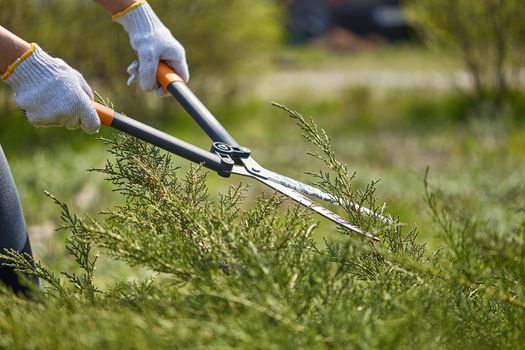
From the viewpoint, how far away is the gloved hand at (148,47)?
2.29m

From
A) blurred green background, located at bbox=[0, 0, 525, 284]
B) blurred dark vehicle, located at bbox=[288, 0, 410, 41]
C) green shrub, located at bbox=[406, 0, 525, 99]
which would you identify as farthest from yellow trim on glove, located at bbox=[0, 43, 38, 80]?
blurred dark vehicle, located at bbox=[288, 0, 410, 41]

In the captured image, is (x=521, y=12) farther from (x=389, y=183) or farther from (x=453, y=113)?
(x=389, y=183)

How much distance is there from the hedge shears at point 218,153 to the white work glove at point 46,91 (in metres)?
0.07

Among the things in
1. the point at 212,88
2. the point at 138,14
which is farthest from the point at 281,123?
the point at 138,14

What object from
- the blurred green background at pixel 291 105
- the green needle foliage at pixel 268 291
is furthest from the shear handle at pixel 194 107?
the blurred green background at pixel 291 105

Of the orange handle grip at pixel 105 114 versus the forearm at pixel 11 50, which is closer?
the orange handle grip at pixel 105 114

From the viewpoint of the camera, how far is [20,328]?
1.07m

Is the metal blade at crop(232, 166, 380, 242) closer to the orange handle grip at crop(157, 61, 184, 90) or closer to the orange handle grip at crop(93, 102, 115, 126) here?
the orange handle grip at crop(93, 102, 115, 126)

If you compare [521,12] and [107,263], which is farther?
[521,12]

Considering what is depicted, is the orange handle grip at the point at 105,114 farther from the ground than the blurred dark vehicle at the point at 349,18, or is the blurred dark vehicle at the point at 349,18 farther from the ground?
the blurred dark vehicle at the point at 349,18

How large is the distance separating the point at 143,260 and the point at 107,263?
254cm

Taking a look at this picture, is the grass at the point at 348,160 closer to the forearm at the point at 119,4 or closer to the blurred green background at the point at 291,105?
the blurred green background at the point at 291,105

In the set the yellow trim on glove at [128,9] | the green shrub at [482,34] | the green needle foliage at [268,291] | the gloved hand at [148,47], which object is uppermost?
the green shrub at [482,34]

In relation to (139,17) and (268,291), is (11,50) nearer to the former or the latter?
(139,17)
